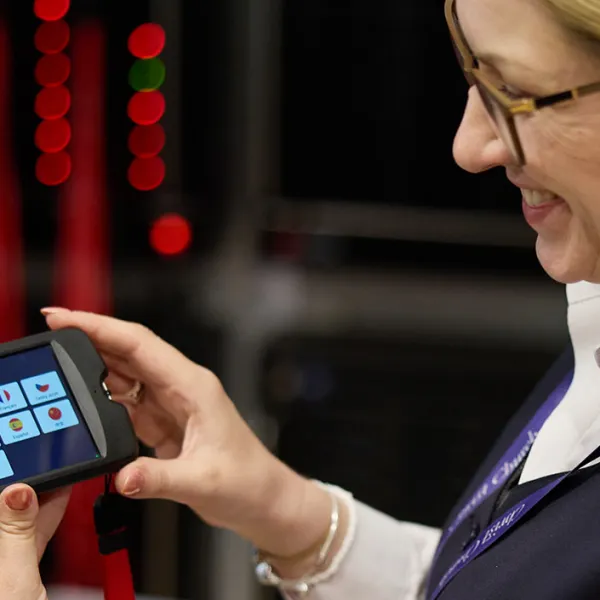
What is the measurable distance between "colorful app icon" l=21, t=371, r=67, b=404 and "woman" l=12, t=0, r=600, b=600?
0.19 ft

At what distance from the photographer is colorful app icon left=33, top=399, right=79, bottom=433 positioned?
0.94 m

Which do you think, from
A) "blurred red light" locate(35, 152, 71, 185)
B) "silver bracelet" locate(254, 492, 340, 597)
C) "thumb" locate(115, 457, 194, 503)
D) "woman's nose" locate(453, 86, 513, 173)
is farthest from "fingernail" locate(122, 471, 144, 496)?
"blurred red light" locate(35, 152, 71, 185)

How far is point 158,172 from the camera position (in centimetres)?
257

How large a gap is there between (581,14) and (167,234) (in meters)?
2.04

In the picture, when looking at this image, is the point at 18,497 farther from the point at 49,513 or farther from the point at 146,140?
the point at 146,140

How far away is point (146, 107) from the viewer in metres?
2.50

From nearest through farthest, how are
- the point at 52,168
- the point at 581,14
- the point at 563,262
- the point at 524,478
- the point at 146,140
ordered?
the point at 581,14
the point at 563,262
the point at 524,478
the point at 52,168
the point at 146,140

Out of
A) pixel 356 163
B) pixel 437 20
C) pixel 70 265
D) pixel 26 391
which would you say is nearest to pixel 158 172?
pixel 70 265

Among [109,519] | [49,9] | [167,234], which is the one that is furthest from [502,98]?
[167,234]

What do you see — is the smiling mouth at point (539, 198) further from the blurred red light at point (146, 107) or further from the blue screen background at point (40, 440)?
the blurred red light at point (146, 107)

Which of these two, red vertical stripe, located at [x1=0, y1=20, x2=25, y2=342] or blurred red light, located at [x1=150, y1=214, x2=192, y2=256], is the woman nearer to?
red vertical stripe, located at [x1=0, y1=20, x2=25, y2=342]

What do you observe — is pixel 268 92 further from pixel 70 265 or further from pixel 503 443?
pixel 503 443

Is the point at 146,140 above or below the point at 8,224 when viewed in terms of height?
above

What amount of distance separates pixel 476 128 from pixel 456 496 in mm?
1864
